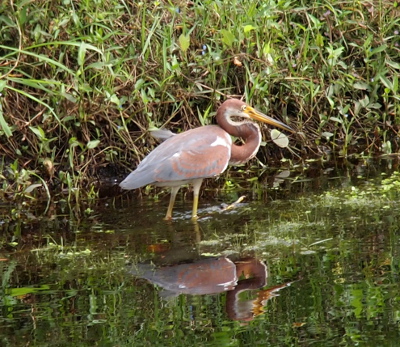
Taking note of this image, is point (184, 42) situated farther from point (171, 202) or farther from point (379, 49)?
point (379, 49)

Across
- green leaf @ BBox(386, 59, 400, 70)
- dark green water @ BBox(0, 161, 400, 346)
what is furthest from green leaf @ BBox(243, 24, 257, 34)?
green leaf @ BBox(386, 59, 400, 70)

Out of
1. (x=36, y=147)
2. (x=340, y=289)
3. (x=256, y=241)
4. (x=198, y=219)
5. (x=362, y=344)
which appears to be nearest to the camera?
(x=362, y=344)

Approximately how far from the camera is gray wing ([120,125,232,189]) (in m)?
7.16

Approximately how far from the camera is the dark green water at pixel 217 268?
4.54 meters

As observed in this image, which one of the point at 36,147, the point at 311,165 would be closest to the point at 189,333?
the point at 36,147

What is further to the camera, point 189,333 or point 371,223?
point 371,223

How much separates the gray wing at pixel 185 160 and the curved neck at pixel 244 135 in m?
0.18

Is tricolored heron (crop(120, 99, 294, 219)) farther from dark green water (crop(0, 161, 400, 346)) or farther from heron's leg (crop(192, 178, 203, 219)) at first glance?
dark green water (crop(0, 161, 400, 346))

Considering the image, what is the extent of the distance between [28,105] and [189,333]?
3.90 metres

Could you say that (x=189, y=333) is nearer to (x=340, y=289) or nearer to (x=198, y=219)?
(x=340, y=289)

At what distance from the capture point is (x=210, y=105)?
822 centimetres

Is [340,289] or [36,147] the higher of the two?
[36,147]

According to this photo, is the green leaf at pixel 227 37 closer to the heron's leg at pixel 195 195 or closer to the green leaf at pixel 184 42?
the green leaf at pixel 184 42

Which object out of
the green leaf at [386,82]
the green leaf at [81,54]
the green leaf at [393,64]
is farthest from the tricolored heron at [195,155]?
the green leaf at [393,64]
